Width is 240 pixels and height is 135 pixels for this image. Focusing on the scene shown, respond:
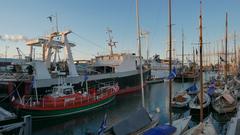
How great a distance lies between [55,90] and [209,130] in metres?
15.4

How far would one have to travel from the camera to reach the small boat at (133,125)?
1028 cm

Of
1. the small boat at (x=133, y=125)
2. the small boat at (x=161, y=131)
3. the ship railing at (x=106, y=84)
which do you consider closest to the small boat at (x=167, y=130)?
the small boat at (x=161, y=131)

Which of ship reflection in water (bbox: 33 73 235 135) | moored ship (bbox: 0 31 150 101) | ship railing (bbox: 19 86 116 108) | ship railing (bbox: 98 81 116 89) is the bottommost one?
ship reflection in water (bbox: 33 73 235 135)

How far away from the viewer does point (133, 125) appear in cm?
1118

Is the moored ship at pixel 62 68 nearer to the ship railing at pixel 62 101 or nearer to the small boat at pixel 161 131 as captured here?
the ship railing at pixel 62 101

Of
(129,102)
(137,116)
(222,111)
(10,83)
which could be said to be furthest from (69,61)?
(222,111)

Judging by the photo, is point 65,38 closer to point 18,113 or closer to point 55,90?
point 55,90

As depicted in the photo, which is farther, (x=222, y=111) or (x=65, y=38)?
(x=65, y=38)

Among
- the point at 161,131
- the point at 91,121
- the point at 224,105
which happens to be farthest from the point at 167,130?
the point at 224,105

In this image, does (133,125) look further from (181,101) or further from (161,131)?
(181,101)

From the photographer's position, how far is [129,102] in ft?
90.9

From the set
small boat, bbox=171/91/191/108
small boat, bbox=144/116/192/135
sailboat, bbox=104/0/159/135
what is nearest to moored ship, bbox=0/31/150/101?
small boat, bbox=171/91/191/108

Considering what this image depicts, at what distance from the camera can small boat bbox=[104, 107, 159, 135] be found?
33.7 feet

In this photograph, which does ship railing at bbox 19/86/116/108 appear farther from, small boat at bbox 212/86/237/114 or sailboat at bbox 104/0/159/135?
small boat at bbox 212/86/237/114
